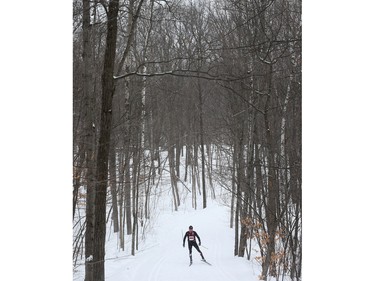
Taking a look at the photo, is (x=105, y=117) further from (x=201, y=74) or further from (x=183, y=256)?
(x=183, y=256)

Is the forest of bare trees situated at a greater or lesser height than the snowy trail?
greater

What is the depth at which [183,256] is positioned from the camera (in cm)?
1255

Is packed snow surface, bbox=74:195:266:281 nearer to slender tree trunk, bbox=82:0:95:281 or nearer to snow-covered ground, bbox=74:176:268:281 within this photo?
snow-covered ground, bbox=74:176:268:281

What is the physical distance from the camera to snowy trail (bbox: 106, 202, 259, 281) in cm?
1073
